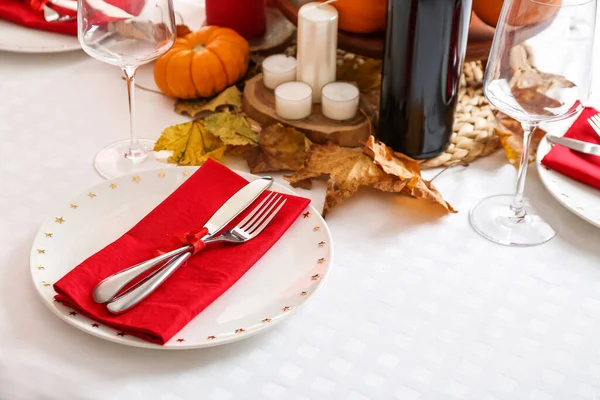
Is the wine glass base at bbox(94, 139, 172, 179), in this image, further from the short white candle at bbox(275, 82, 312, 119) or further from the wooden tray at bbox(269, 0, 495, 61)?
the wooden tray at bbox(269, 0, 495, 61)

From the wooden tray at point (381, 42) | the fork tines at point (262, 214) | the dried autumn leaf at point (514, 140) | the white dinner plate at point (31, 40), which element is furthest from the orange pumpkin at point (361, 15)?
the white dinner plate at point (31, 40)

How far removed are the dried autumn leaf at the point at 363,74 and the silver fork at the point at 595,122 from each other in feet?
1.01

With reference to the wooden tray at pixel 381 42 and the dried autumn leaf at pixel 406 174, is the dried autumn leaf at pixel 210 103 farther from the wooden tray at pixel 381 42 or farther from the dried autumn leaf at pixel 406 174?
the dried autumn leaf at pixel 406 174

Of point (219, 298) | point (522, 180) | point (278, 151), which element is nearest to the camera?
point (219, 298)

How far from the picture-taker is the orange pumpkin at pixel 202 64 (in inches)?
44.9

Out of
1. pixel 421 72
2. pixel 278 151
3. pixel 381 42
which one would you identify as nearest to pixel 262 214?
pixel 278 151

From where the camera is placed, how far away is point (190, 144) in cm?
108

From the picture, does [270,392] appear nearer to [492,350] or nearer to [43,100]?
[492,350]

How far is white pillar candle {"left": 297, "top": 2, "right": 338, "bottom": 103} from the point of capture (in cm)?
109

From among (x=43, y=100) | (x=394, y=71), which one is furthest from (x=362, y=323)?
(x=43, y=100)

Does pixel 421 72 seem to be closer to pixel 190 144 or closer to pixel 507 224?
pixel 507 224

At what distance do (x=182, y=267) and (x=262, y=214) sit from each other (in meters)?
0.12

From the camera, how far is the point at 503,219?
0.97 meters

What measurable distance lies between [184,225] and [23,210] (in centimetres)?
21
